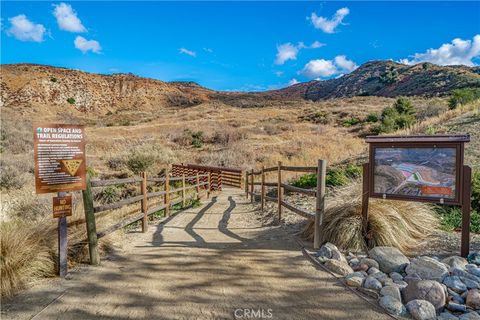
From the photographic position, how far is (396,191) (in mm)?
5008

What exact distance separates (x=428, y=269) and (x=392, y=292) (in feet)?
2.49

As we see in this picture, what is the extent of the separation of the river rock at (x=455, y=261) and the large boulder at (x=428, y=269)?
28 cm

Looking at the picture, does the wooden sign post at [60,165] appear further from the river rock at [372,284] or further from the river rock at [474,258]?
the river rock at [474,258]

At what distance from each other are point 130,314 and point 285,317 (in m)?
1.59

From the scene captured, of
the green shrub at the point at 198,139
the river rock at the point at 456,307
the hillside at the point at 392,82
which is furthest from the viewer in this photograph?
the hillside at the point at 392,82

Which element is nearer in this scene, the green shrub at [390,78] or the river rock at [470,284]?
the river rock at [470,284]

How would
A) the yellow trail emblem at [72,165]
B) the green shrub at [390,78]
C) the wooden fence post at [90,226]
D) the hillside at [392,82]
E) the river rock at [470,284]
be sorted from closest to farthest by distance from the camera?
the river rock at [470,284], the yellow trail emblem at [72,165], the wooden fence post at [90,226], the hillside at [392,82], the green shrub at [390,78]

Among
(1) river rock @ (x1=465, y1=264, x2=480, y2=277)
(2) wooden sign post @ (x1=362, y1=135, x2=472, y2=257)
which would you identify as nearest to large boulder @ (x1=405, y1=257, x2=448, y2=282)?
(1) river rock @ (x1=465, y1=264, x2=480, y2=277)

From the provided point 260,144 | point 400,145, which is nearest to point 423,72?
point 260,144

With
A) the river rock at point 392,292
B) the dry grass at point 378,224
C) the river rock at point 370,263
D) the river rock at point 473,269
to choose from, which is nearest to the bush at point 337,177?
the dry grass at point 378,224

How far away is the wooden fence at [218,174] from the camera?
17547 millimetres

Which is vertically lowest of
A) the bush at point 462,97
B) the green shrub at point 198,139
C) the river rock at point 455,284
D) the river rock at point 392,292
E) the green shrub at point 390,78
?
the river rock at point 392,292

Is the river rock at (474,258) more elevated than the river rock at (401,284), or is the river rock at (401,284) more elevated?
the river rock at (474,258)

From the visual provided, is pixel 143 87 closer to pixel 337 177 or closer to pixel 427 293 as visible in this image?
pixel 337 177
